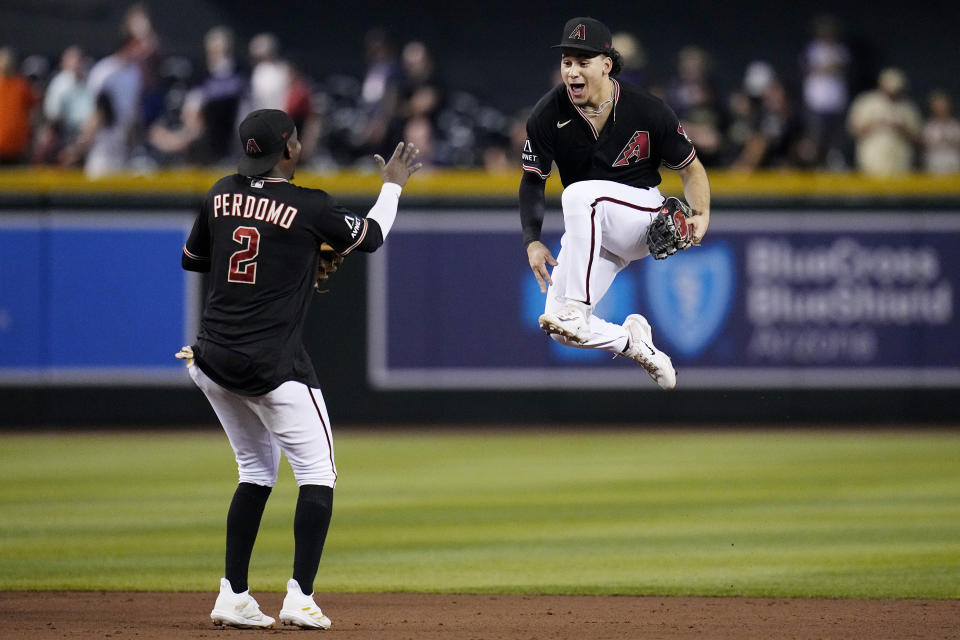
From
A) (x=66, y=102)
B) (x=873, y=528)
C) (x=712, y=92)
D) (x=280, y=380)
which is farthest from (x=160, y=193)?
(x=280, y=380)

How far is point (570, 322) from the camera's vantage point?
6.52 m

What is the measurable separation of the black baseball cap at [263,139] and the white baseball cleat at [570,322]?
54.5 inches

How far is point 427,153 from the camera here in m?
15.1

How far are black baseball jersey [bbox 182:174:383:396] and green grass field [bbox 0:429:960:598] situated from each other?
1947 millimetres

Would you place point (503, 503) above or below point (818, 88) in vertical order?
below

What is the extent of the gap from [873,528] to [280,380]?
500cm

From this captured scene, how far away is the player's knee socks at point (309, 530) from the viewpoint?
6039 mm

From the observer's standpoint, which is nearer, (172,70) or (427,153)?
(427,153)

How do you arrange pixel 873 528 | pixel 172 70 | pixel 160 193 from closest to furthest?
pixel 873 528
pixel 160 193
pixel 172 70

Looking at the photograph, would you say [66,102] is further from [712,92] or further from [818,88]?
[818,88]

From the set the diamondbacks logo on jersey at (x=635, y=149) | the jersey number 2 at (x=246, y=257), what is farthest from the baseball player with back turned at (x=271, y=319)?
the diamondbacks logo on jersey at (x=635, y=149)

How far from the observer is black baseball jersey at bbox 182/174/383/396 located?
600cm

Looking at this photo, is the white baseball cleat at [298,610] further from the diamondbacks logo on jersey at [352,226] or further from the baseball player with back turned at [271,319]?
the diamondbacks logo on jersey at [352,226]

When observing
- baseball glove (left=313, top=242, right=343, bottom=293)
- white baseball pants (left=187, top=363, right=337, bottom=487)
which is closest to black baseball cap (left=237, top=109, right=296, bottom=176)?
baseball glove (left=313, top=242, right=343, bottom=293)
